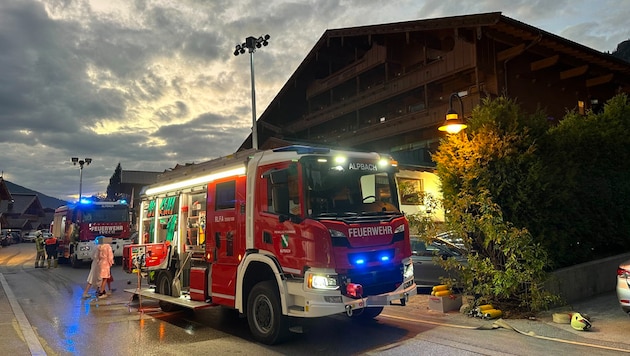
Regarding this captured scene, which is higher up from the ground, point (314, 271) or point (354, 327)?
point (314, 271)

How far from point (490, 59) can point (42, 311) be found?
22954 millimetres

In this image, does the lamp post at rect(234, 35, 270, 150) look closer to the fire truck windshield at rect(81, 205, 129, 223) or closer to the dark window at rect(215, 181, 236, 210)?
the fire truck windshield at rect(81, 205, 129, 223)

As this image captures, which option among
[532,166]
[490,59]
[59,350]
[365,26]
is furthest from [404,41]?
[59,350]

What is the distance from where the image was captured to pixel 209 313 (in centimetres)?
960

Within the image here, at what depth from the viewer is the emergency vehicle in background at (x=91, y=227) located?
20828 millimetres

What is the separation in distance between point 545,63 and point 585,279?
1899 cm

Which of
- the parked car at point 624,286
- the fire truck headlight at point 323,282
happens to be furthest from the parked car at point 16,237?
the parked car at point 624,286

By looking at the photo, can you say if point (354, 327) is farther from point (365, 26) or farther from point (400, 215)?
point (365, 26)

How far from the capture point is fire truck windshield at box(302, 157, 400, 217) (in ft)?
21.4

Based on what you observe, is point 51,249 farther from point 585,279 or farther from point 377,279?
point 585,279

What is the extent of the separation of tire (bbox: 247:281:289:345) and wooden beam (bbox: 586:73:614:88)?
2883 cm

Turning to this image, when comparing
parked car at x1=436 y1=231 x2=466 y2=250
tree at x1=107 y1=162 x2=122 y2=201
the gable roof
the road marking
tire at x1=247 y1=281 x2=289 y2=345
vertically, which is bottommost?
the road marking

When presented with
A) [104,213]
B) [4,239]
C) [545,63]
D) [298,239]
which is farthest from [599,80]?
[4,239]

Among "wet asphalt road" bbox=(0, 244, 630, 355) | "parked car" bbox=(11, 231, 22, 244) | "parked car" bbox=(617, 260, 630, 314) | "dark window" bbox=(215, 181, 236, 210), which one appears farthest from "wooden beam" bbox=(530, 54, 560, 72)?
"parked car" bbox=(11, 231, 22, 244)
